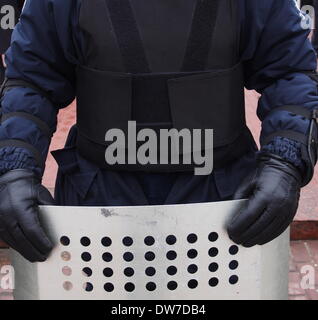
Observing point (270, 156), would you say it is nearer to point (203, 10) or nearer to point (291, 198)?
point (291, 198)

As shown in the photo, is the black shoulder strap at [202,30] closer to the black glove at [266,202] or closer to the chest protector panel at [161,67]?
the chest protector panel at [161,67]

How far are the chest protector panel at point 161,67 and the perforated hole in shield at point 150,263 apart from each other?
15.5 inches

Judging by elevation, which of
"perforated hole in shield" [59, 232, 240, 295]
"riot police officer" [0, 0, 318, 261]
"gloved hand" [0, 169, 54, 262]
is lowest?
"perforated hole in shield" [59, 232, 240, 295]

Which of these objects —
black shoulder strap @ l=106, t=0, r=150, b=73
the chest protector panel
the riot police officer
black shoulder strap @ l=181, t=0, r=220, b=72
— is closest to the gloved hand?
the riot police officer

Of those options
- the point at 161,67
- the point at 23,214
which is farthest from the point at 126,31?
the point at 23,214

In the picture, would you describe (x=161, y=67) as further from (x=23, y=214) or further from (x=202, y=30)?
(x=23, y=214)

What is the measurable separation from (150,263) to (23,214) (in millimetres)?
344

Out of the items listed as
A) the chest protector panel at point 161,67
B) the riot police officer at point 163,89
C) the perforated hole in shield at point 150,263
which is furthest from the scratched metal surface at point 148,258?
the chest protector panel at point 161,67

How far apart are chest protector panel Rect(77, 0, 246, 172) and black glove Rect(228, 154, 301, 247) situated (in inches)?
8.1

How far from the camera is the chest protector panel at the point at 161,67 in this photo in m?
1.84

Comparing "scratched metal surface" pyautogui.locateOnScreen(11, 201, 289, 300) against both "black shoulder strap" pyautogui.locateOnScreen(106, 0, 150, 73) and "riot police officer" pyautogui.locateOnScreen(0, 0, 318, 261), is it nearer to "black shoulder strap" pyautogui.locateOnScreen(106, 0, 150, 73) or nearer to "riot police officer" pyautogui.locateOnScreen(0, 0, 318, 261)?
"riot police officer" pyautogui.locateOnScreen(0, 0, 318, 261)

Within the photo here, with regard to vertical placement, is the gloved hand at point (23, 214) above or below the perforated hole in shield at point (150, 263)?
above

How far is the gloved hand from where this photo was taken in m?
1.65
